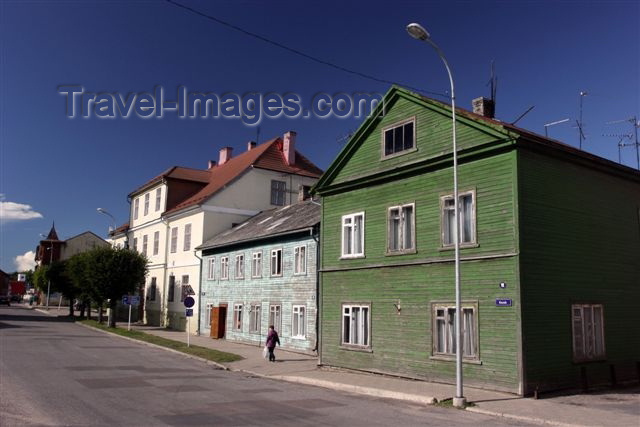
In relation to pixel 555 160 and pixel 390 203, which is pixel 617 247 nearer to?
pixel 555 160

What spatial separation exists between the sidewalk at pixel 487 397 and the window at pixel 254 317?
765 cm

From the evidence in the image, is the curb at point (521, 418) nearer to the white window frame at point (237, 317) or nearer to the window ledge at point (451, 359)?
the window ledge at point (451, 359)

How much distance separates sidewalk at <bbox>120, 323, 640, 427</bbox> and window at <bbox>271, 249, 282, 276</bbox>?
711 cm

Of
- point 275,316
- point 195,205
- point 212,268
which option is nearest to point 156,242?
point 195,205

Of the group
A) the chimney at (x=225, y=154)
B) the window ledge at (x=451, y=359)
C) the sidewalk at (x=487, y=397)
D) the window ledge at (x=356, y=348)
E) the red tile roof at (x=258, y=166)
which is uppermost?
the chimney at (x=225, y=154)

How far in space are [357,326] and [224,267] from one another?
1558 cm

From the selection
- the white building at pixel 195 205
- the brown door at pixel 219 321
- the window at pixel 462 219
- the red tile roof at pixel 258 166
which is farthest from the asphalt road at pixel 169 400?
the red tile roof at pixel 258 166

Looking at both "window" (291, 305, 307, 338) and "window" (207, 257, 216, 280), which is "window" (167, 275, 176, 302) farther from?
"window" (291, 305, 307, 338)

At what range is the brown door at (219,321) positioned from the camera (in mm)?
32531

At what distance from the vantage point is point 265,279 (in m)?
29.0

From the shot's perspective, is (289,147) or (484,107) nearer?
(484,107)

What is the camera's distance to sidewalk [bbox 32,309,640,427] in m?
11.5

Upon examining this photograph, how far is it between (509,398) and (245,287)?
19.5 metres

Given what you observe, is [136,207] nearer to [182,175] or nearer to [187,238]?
[182,175]
